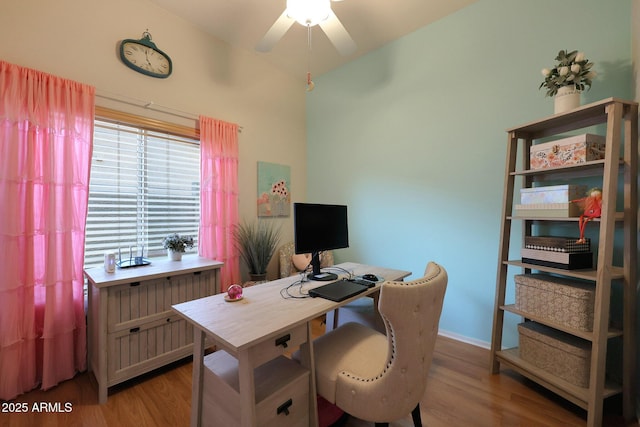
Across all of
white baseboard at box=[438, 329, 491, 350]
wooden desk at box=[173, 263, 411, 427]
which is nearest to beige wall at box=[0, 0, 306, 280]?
wooden desk at box=[173, 263, 411, 427]

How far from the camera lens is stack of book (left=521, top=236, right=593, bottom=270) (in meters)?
1.53

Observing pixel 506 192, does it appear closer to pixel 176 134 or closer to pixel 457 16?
pixel 457 16

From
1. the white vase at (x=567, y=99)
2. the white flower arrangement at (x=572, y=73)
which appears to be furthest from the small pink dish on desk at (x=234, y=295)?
the white flower arrangement at (x=572, y=73)

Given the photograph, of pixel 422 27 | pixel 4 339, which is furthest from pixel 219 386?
pixel 422 27

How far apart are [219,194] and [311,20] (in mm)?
1627

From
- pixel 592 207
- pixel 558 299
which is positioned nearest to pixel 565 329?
pixel 558 299

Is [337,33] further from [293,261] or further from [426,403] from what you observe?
[426,403]

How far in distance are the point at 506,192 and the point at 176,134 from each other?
2756 mm

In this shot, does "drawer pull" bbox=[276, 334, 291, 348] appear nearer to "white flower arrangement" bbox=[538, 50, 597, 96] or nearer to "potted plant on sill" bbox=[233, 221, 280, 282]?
"potted plant on sill" bbox=[233, 221, 280, 282]

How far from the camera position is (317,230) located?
1.72m

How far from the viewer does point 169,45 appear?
230cm

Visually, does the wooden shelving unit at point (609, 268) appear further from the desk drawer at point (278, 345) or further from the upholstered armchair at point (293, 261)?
the upholstered armchair at point (293, 261)

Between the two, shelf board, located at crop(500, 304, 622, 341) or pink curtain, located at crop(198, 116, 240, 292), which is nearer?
shelf board, located at crop(500, 304, 622, 341)

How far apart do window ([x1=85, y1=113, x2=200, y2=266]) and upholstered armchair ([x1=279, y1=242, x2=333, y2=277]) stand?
3.24ft
